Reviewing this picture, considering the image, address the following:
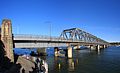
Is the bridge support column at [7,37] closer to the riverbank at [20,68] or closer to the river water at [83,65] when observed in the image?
the riverbank at [20,68]

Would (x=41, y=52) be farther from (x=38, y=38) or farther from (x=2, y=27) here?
(x=2, y=27)

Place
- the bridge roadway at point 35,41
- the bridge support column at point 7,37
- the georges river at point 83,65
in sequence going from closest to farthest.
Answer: the bridge support column at point 7,37 → the georges river at point 83,65 → the bridge roadway at point 35,41

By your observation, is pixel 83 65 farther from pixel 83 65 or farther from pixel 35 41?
pixel 35 41

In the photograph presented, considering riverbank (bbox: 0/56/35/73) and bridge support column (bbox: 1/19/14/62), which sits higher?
bridge support column (bbox: 1/19/14/62)

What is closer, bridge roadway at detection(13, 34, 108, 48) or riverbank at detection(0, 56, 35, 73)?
riverbank at detection(0, 56, 35, 73)

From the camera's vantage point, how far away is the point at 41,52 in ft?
424

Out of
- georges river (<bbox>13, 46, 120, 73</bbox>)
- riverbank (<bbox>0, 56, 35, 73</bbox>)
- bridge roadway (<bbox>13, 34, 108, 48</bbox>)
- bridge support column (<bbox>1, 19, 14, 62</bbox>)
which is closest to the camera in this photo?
riverbank (<bbox>0, 56, 35, 73</bbox>)

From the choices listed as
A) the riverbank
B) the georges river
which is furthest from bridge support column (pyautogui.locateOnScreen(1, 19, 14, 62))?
the georges river

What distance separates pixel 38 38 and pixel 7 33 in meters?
30.6

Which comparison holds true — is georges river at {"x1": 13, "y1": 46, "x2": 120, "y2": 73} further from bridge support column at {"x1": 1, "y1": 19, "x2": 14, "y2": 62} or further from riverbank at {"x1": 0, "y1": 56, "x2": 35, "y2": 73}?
bridge support column at {"x1": 1, "y1": 19, "x2": 14, "y2": 62}

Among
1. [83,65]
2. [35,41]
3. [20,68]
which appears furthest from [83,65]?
[20,68]

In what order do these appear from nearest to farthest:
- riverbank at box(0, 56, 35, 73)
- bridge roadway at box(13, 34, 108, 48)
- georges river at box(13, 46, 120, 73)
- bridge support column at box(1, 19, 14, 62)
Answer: riverbank at box(0, 56, 35, 73) < bridge support column at box(1, 19, 14, 62) < georges river at box(13, 46, 120, 73) < bridge roadway at box(13, 34, 108, 48)

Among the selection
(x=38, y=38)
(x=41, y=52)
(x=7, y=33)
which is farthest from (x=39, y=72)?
(x=41, y=52)

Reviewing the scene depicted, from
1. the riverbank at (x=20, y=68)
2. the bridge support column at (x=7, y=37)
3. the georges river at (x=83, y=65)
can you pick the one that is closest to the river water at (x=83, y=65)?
the georges river at (x=83, y=65)
